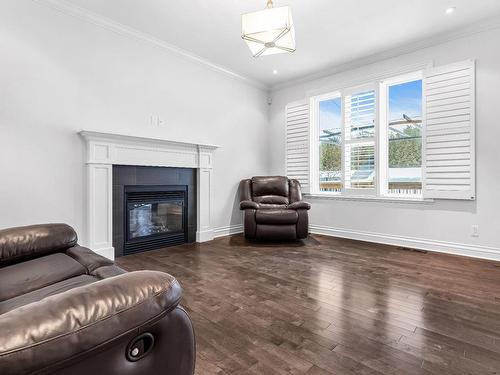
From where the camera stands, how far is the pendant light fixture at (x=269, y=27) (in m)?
2.40

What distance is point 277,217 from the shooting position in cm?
418

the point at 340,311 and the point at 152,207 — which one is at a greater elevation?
the point at 152,207

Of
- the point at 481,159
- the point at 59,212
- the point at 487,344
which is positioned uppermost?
the point at 481,159

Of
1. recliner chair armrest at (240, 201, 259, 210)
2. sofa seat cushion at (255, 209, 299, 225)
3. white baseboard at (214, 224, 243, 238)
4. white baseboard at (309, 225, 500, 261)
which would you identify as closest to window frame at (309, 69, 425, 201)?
Answer: white baseboard at (309, 225, 500, 261)

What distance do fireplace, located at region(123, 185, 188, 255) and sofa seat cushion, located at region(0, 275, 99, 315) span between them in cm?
219

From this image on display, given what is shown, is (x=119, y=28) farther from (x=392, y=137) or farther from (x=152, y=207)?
(x=392, y=137)

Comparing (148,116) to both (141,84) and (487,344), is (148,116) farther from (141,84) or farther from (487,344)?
(487,344)

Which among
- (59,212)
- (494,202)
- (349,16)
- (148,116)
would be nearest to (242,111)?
(148,116)

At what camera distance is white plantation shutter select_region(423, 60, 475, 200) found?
3.52 meters

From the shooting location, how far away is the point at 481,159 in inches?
136

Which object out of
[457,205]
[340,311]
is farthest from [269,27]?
[457,205]

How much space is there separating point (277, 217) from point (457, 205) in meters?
2.35

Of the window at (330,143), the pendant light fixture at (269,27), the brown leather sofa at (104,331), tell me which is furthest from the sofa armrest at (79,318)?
the window at (330,143)

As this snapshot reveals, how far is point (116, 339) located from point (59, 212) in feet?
9.44
